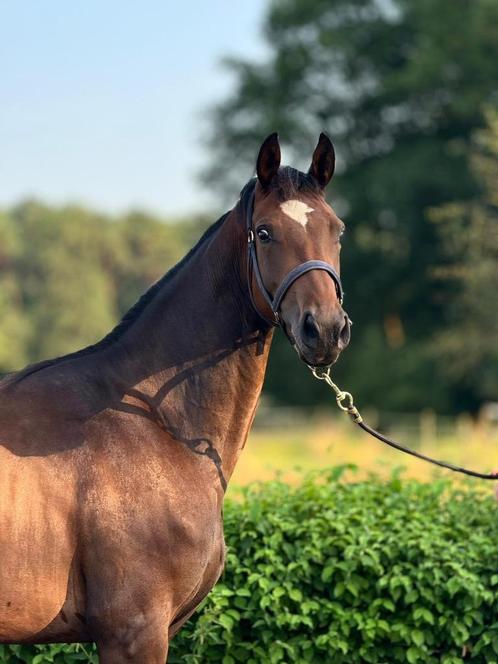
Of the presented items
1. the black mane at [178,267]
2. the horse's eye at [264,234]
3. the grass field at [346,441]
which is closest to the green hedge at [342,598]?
the black mane at [178,267]

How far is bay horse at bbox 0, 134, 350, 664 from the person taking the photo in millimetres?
3678

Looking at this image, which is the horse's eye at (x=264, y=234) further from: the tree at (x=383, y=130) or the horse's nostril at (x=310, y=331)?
the tree at (x=383, y=130)

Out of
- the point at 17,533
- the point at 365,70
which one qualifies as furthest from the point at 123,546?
the point at 365,70

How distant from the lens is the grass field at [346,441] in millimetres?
13789

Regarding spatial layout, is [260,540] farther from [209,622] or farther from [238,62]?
[238,62]

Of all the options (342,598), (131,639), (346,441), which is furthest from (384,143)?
(131,639)

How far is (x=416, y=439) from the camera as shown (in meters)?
26.0

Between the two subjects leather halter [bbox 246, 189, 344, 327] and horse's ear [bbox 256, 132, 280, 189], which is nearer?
leather halter [bbox 246, 189, 344, 327]

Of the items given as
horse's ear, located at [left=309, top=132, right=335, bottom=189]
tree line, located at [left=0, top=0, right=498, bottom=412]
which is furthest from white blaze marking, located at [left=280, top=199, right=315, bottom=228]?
tree line, located at [left=0, top=0, right=498, bottom=412]

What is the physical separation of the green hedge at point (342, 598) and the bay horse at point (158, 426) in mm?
1086

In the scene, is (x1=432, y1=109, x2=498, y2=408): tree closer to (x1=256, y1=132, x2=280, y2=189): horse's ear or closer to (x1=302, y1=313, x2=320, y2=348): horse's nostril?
(x1=256, y1=132, x2=280, y2=189): horse's ear

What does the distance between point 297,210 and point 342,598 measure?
2.23 meters

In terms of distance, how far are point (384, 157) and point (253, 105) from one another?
490 cm

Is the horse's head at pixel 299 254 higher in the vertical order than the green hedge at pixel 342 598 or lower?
higher
